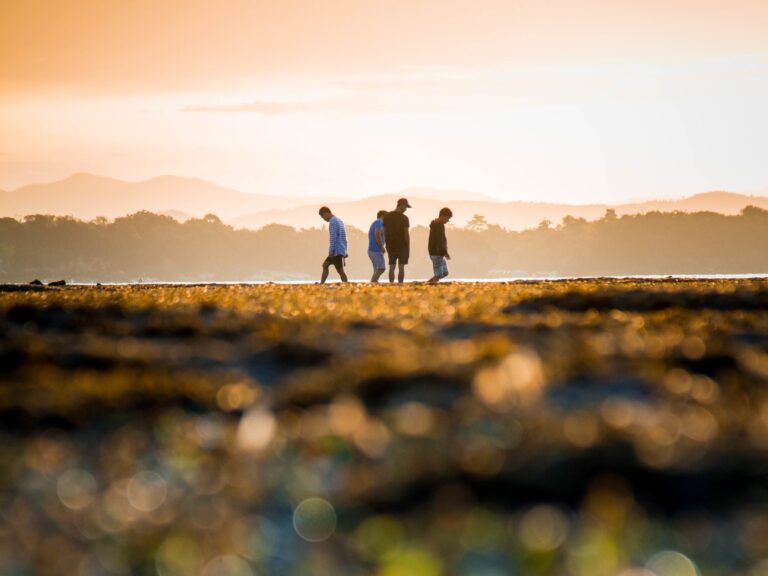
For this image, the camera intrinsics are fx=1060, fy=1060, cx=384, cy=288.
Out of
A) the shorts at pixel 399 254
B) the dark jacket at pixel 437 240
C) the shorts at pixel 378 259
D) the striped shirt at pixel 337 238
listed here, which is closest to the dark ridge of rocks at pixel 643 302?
the shorts at pixel 399 254

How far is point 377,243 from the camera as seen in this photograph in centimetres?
2991

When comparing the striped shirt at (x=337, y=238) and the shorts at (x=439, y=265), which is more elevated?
the striped shirt at (x=337, y=238)

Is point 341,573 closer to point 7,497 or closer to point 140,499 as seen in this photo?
point 140,499

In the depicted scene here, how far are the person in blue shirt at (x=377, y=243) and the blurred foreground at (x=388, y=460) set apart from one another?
2145cm

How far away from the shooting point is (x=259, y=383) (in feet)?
22.3

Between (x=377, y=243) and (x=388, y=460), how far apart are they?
2586 cm

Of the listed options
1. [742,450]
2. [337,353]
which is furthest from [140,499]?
[337,353]

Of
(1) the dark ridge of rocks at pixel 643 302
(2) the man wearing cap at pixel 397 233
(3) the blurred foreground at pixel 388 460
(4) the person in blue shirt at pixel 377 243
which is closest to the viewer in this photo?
(3) the blurred foreground at pixel 388 460

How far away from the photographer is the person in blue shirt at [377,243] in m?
29.7

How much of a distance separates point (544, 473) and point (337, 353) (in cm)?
405

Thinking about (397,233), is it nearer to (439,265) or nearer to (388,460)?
(439,265)

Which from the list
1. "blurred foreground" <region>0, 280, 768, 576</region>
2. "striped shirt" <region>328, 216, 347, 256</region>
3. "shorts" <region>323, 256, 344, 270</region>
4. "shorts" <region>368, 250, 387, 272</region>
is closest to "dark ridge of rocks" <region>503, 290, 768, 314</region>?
"blurred foreground" <region>0, 280, 768, 576</region>

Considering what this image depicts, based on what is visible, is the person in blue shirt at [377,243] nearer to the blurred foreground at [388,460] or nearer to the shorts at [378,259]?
the shorts at [378,259]

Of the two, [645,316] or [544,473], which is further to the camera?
[645,316]
